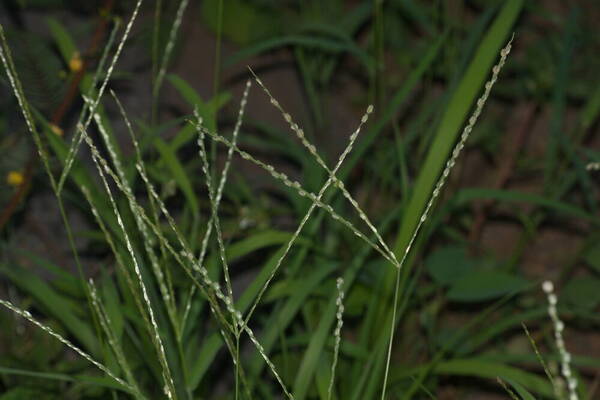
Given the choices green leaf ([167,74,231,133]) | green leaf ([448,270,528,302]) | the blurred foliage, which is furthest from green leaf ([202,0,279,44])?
green leaf ([448,270,528,302])

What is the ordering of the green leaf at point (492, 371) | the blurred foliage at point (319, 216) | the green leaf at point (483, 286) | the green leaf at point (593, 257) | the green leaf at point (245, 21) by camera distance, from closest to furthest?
the green leaf at point (492, 371) < the blurred foliage at point (319, 216) < the green leaf at point (483, 286) < the green leaf at point (593, 257) < the green leaf at point (245, 21)

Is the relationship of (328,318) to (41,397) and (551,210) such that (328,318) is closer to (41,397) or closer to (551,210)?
(41,397)

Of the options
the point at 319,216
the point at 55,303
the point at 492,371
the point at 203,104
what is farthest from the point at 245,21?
the point at 492,371

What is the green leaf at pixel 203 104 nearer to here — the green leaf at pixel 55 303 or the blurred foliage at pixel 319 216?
the blurred foliage at pixel 319 216

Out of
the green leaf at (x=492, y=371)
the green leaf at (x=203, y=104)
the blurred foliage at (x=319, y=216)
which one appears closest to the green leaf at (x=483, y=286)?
the blurred foliage at (x=319, y=216)

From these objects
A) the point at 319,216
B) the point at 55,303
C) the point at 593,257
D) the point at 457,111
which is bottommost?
the point at 55,303

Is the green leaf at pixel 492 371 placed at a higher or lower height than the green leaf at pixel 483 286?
lower

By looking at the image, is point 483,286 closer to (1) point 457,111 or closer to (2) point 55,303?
(1) point 457,111
